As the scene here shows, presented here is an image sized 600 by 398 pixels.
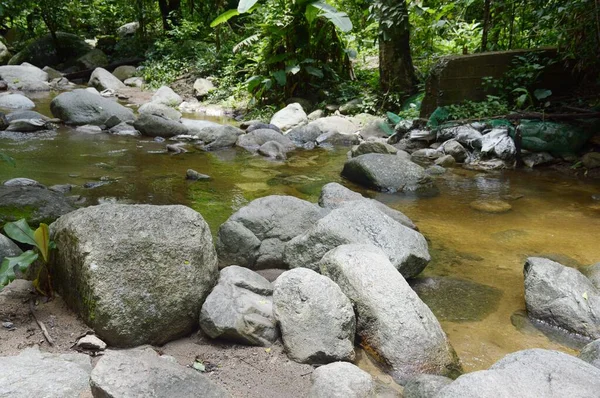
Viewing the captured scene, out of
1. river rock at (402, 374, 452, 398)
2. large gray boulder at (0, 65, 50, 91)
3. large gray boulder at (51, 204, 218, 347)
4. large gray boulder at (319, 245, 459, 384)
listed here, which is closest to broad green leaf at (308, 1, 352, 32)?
large gray boulder at (319, 245, 459, 384)

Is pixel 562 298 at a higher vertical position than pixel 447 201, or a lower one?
higher

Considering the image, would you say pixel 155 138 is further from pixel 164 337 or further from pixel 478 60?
pixel 164 337

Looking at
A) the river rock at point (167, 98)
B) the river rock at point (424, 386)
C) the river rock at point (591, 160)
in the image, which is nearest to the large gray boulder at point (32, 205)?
the river rock at point (424, 386)

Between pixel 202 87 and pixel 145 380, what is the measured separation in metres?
11.6

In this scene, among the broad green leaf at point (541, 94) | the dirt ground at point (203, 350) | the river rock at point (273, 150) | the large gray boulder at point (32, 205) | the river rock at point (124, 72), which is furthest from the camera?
the river rock at point (124, 72)

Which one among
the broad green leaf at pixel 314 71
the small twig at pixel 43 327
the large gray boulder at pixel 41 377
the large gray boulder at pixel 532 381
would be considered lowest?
the large gray boulder at pixel 532 381

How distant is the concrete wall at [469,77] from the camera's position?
8.02 meters

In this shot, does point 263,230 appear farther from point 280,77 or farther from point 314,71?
point 314,71

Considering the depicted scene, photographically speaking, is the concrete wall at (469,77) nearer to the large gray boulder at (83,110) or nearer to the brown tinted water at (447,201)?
the brown tinted water at (447,201)

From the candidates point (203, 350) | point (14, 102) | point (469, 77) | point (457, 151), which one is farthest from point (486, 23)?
point (14, 102)

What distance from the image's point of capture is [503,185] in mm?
6254

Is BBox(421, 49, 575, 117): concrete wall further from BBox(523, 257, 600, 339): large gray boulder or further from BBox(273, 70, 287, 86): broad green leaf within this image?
BBox(523, 257, 600, 339): large gray boulder

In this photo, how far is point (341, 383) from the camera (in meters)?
2.24

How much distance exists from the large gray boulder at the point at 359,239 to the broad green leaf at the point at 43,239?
142 centimetres
